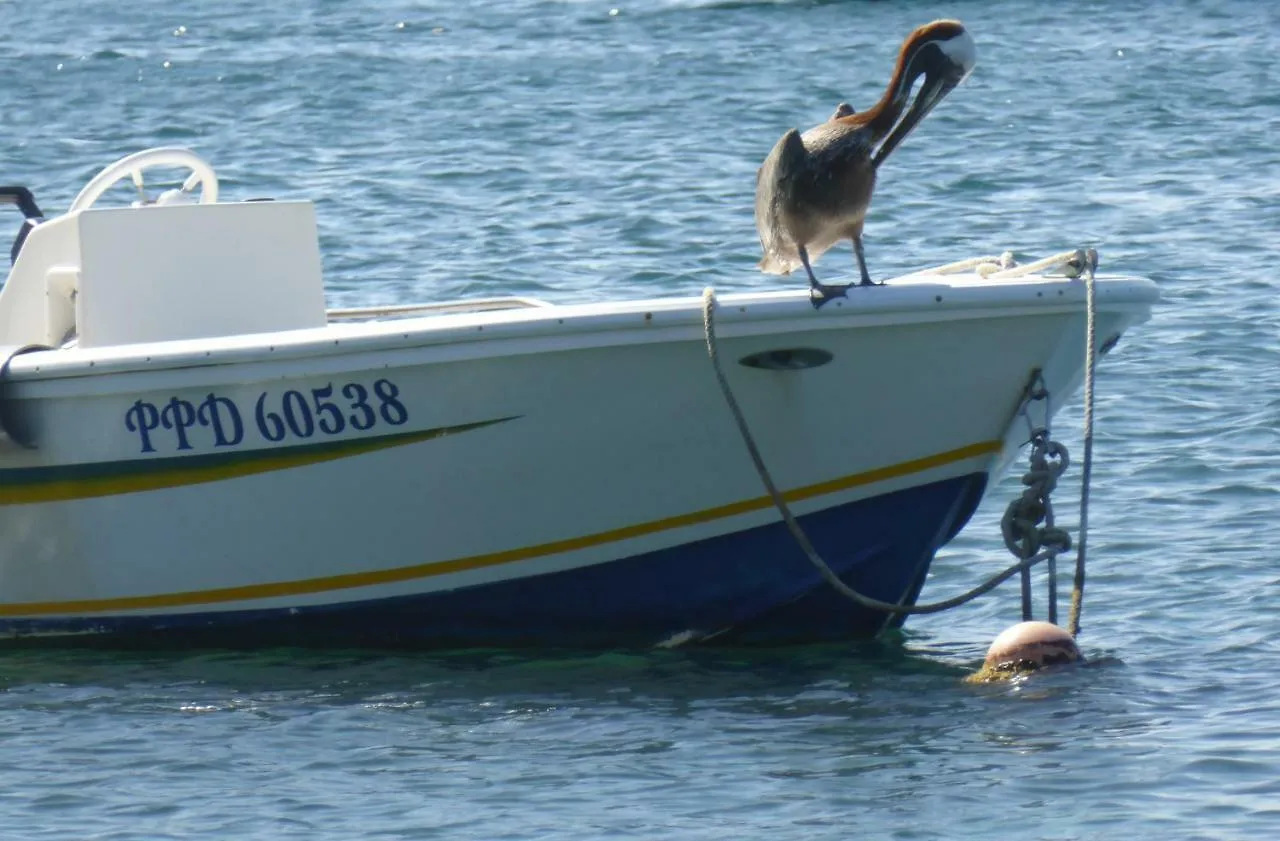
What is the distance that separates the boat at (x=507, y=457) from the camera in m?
6.45

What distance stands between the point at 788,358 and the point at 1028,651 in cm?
120

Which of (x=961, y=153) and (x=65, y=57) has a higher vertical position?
(x=65, y=57)

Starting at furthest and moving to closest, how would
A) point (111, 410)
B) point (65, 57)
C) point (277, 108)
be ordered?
point (65, 57)
point (277, 108)
point (111, 410)

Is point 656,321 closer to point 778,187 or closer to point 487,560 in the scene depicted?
point 778,187

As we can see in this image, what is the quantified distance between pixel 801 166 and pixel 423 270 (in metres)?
7.95

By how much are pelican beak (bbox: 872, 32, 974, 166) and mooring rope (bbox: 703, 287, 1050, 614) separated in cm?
72

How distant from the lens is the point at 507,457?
21.7ft

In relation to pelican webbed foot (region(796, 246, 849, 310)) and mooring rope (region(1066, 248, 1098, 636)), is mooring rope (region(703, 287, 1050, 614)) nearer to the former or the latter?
mooring rope (region(1066, 248, 1098, 636))

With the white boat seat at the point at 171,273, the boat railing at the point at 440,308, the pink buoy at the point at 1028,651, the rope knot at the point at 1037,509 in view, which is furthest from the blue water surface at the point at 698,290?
the boat railing at the point at 440,308

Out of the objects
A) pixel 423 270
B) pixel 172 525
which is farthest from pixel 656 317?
pixel 423 270

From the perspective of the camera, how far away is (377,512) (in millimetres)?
6781

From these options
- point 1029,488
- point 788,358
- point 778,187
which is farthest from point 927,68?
point 1029,488

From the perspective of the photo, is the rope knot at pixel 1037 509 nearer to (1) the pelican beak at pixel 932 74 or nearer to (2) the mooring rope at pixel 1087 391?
(2) the mooring rope at pixel 1087 391

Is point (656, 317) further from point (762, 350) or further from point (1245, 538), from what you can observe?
point (1245, 538)
